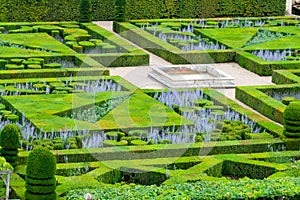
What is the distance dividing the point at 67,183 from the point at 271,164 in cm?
388

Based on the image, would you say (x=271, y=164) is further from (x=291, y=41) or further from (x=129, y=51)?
(x=291, y=41)

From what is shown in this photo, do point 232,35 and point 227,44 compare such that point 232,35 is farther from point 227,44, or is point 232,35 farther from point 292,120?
point 292,120

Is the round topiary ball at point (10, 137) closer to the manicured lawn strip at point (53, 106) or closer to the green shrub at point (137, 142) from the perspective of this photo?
the manicured lawn strip at point (53, 106)

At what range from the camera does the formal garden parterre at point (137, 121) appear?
17.4 meters

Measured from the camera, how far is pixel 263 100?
23703 mm

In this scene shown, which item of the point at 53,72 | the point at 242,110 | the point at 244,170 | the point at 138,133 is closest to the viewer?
the point at 244,170

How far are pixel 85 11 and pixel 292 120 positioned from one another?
517 inches

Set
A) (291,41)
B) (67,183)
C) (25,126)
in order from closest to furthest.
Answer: (67,183) → (25,126) → (291,41)

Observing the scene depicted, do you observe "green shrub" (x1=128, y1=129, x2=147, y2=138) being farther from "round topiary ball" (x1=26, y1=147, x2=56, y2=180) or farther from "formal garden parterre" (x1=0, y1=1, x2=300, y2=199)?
"round topiary ball" (x1=26, y1=147, x2=56, y2=180)

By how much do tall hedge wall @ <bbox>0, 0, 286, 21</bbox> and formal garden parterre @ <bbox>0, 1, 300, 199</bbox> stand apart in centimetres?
157

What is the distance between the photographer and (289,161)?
65.5 feet

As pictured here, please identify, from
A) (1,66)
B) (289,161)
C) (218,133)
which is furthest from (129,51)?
(289,161)

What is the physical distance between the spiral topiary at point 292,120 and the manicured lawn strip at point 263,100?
175 cm

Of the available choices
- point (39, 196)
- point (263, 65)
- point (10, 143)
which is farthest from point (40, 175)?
point (263, 65)
